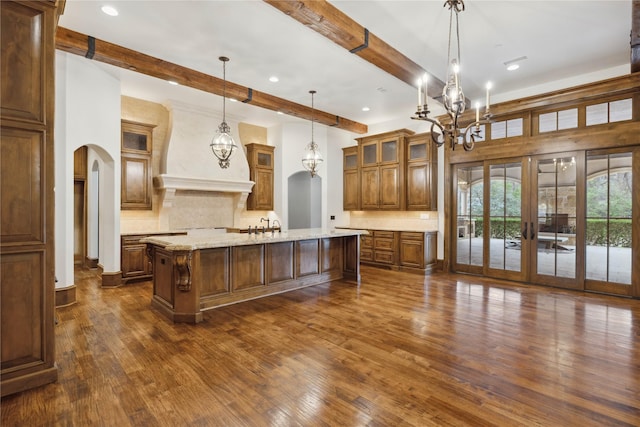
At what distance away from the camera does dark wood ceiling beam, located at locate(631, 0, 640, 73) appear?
3.22 m

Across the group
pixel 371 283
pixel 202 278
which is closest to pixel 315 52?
pixel 202 278

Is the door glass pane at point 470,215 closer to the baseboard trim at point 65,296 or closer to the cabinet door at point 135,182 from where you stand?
Result: the cabinet door at point 135,182

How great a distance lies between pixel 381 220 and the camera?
313 inches

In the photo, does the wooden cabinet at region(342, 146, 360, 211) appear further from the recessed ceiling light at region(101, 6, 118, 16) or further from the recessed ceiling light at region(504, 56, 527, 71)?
the recessed ceiling light at region(101, 6, 118, 16)

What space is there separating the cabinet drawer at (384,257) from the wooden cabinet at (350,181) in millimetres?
1311

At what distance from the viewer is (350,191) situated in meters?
8.18

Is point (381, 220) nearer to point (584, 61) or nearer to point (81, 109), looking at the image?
point (584, 61)

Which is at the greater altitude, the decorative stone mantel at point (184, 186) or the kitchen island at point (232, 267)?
the decorative stone mantel at point (184, 186)

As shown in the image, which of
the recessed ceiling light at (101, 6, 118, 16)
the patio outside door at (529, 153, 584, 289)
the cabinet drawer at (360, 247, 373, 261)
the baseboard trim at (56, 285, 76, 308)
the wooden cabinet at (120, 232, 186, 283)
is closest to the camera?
the recessed ceiling light at (101, 6, 118, 16)

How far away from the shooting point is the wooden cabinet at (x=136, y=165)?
5.90 m

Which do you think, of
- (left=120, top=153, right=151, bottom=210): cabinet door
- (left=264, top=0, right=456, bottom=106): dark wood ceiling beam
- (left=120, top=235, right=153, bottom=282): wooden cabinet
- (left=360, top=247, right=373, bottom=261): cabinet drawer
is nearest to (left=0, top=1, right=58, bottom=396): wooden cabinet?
(left=264, top=0, right=456, bottom=106): dark wood ceiling beam

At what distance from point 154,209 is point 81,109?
230 centimetres

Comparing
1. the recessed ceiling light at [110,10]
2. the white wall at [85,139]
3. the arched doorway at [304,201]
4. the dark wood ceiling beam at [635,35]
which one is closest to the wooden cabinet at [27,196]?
the recessed ceiling light at [110,10]

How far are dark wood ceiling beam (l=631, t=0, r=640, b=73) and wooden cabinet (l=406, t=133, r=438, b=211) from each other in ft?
10.1
